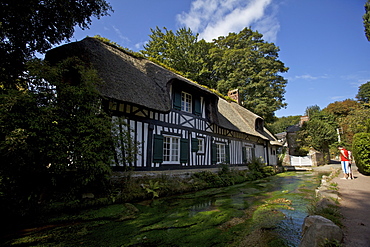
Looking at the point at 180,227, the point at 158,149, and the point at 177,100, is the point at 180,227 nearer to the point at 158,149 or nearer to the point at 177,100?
the point at 158,149

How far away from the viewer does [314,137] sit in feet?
78.7

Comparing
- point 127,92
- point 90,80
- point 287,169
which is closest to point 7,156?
point 90,80

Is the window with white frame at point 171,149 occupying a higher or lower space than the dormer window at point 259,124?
lower

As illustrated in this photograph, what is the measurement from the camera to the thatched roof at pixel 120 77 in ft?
21.7

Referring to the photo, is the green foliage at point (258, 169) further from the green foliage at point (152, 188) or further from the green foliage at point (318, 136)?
the green foliage at point (318, 136)

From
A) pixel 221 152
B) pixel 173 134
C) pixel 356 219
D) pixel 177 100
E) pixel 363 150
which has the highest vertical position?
pixel 177 100

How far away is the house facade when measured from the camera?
6.75 m

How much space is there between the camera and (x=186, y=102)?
394 inches

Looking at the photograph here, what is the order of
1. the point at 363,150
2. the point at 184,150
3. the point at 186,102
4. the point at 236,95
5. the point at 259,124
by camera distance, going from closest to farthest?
the point at 363,150, the point at 184,150, the point at 186,102, the point at 259,124, the point at 236,95

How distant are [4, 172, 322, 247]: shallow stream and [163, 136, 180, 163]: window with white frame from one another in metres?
3.24

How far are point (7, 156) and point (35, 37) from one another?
588 centimetres

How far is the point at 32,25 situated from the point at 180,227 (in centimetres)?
877

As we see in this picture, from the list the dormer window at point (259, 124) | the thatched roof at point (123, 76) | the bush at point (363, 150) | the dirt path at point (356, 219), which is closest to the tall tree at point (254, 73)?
the dormer window at point (259, 124)

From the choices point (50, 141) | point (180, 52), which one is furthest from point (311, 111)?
point (50, 141)
